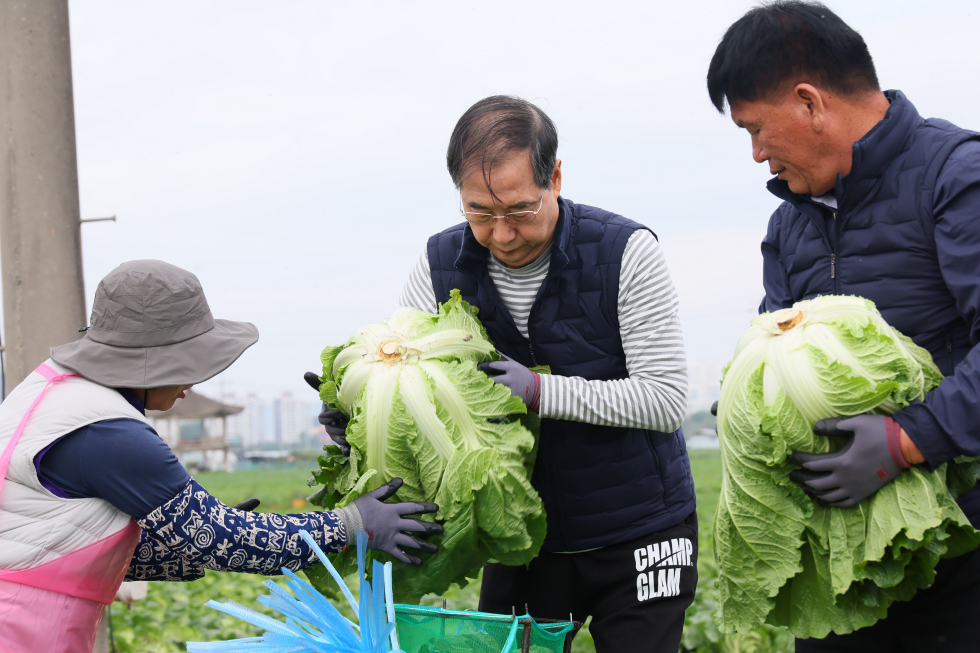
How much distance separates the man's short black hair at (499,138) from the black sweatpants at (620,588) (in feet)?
5.13

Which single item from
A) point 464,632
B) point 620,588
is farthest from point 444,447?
point 620,588

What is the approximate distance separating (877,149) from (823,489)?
3.70 ft

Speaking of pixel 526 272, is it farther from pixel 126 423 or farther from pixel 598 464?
A: pixel 126 423

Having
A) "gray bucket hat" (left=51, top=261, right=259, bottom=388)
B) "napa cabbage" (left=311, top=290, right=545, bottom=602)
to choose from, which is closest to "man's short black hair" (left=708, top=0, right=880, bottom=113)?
"napa cabbage" (left=311, top=290, right=545, bottom=602)

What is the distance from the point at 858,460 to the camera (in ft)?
7.37

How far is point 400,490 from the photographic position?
9.02 ft

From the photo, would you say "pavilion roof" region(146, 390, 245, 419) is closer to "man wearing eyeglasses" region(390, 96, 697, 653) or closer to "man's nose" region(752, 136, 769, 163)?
"man wearing eyeglasses" region(390, 96, 697, 653)

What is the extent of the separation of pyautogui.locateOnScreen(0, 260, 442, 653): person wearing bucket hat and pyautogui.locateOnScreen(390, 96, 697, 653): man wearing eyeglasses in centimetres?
78

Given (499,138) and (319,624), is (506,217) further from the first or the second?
(319,624)

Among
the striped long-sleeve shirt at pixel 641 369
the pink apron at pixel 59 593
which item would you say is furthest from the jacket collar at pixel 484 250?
the pink apron at pixel 59 593

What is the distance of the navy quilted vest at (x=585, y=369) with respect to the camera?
10.1 feet

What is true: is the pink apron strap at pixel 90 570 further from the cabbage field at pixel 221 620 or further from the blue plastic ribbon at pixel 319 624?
the cabbage field at pixel 221 620

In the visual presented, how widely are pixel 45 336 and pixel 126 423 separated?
2255 mm

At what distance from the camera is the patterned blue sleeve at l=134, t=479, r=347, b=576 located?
257 cm
